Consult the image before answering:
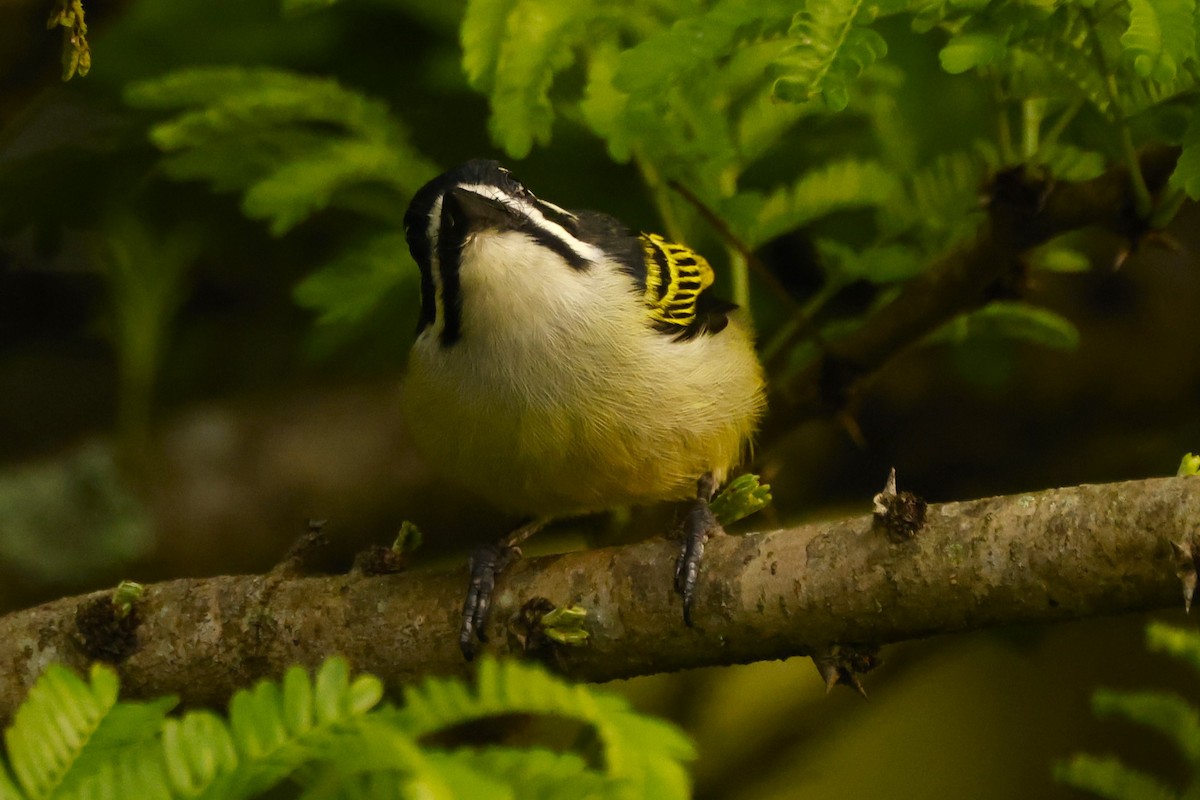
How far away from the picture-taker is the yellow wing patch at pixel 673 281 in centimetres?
315

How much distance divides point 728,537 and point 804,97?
0.86m

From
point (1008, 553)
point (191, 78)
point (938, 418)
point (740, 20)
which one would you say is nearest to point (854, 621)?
point (1008, 553)

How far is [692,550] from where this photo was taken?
8.23ft

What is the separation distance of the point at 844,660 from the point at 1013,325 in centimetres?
145

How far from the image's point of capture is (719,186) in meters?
3.26

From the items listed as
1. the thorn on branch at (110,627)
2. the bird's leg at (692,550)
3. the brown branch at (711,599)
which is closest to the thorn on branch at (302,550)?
the brown branch at (711,599)

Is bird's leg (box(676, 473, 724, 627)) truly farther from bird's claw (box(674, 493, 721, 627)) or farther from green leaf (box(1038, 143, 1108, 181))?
green leaf (box(1038, 143, 1108, 181))

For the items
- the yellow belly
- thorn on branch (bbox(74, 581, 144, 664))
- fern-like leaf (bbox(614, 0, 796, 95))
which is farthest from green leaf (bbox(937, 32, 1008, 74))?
thorn on branch (bbox(74, 581, 144, 664))

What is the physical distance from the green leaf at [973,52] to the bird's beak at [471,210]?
37.9 inches

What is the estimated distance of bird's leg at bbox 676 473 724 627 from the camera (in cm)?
243

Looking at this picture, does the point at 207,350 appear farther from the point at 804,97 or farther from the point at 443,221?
the point at 804,97

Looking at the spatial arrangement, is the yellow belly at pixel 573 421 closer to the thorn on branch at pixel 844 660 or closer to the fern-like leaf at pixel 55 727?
the thorn on branch at pixel 844 660

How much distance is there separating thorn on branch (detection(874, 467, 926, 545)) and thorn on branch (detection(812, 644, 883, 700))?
0.75ft

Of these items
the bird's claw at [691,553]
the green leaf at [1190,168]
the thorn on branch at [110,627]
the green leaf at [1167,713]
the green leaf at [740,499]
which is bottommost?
the green leaf at [1167,713]
